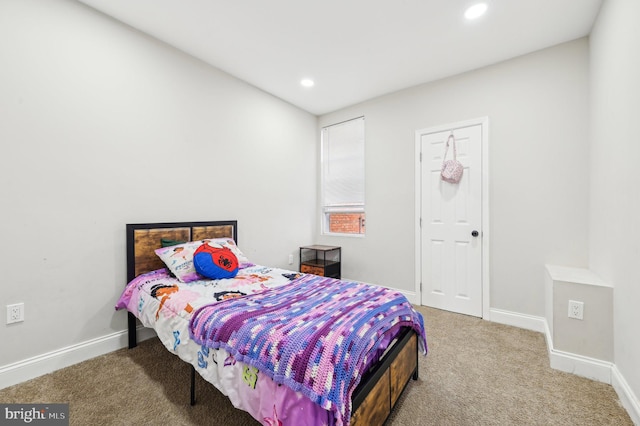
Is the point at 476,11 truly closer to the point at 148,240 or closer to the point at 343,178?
the point at 343,178

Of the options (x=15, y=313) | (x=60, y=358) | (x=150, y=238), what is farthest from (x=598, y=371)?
(x=15, y=313)

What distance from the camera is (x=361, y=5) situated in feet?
6.86

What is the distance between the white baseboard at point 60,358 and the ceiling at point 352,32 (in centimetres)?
266

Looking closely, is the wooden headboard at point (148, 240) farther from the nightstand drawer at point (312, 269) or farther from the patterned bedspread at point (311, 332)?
the nightstand drawer at point (312, 269)

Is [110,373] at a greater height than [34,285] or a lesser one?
lesser

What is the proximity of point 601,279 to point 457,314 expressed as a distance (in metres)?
1.32

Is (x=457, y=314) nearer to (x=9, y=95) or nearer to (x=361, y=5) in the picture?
(x=361, y=5)

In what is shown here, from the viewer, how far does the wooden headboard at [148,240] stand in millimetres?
2305

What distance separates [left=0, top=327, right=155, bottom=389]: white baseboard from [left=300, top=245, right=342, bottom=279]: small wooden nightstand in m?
2.04

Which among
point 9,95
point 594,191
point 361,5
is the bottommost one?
point 594,191

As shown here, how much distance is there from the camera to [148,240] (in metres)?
2.41

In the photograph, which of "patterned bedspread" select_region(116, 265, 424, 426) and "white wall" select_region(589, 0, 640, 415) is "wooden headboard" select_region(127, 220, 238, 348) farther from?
"white wall" select_region(589, 0, 640, 415)

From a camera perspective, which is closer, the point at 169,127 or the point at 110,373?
the point at 110,373

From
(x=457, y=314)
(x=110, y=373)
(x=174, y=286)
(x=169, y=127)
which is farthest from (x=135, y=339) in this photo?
(x=457, y=314)
